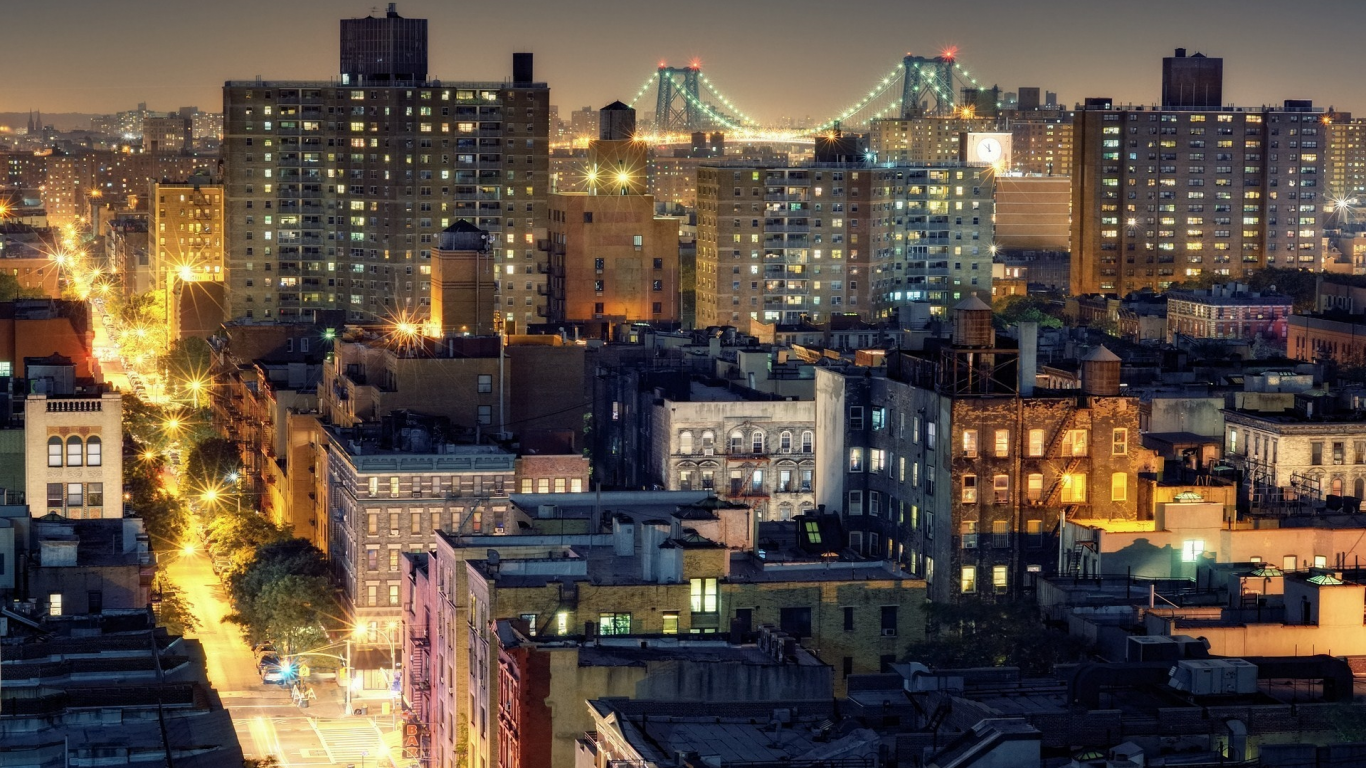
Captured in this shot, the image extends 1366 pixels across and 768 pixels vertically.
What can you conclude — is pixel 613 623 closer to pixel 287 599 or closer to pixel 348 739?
pixel 348 739

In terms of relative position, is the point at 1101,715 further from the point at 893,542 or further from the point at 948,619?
the point at 893,542

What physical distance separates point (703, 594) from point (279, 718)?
41056 millimetres

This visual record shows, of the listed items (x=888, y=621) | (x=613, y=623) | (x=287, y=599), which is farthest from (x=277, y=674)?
(x=613, y=623)

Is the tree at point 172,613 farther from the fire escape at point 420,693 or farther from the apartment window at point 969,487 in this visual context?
the apartment window at point 969,487

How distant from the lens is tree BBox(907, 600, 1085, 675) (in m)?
90.2

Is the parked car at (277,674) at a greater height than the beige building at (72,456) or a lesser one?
lesser

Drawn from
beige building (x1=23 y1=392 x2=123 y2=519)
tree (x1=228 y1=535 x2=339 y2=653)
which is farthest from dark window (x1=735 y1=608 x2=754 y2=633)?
beige building (x1=23 y1=392 x2=123 y2=519)

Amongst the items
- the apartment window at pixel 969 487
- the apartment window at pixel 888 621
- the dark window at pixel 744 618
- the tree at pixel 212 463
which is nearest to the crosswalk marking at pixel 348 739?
the apartment window at pixel 969 487

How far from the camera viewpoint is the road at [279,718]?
119375 millimetres

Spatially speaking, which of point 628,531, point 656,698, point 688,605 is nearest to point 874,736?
point 656,698

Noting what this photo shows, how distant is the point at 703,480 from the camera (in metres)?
150

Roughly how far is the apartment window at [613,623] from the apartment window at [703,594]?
2993 millimetres

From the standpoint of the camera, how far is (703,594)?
91375mm

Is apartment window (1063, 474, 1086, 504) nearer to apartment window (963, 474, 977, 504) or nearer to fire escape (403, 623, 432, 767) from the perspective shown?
apartment window (963, 474, 977, 504)
